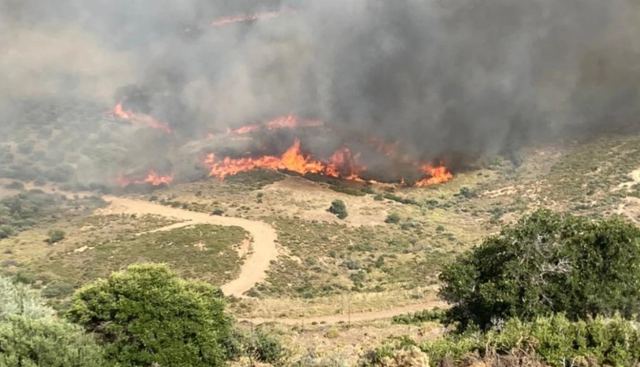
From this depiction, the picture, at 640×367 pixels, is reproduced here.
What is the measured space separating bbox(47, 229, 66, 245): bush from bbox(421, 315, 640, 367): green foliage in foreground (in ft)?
192

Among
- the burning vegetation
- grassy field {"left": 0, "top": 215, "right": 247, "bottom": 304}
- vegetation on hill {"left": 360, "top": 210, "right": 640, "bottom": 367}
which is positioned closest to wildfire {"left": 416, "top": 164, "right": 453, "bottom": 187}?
the burning vegetation

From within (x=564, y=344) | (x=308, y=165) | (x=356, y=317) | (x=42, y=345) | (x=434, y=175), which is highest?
(x=308, y=165)

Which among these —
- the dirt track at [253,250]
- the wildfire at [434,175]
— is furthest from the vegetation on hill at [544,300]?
the wildfire at [434,175]

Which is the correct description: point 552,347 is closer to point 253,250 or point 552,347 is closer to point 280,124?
point 253,250

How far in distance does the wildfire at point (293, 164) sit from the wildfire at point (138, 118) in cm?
2374

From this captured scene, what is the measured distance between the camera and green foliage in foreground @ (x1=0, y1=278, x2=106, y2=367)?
774 inches

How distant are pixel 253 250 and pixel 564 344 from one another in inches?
1854

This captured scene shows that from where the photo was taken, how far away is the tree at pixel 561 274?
25844 mm

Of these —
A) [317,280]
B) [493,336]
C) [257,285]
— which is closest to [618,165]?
[317,280]

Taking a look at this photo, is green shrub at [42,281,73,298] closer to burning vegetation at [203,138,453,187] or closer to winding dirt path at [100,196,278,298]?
winding dirt path at [100,196,278,298]

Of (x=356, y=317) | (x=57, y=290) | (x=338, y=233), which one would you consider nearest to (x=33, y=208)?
(x=57, y=290)

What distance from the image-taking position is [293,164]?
105500 mm

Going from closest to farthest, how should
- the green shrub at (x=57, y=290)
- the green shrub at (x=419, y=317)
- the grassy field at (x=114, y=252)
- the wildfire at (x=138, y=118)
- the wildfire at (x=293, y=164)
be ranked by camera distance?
1. the green shrub at (x=419, y=317)
2. the green shrub at (x=57, y=290)
3. the grassy field at (x=114, y=252)
4. the wildfire at (x=293, y=164)
5. the wildfire at (x=138, y=118)

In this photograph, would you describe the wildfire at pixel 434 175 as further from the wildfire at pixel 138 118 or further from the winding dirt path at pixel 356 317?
the wildfire at pixel 138 118
